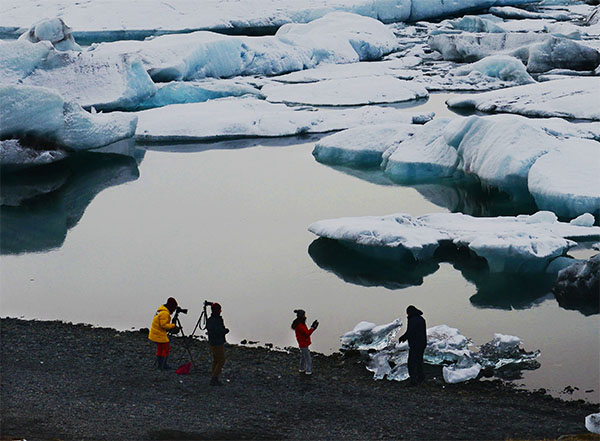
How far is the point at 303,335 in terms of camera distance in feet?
28.3

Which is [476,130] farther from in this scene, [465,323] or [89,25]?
[89,25]

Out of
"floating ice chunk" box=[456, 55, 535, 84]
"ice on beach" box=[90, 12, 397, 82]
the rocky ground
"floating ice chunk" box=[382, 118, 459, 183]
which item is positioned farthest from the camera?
"ice on beach" box=[90, 12, 397, 82]

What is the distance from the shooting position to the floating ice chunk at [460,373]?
8936mm

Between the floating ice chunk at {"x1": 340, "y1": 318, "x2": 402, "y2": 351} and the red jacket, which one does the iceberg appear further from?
the red jacket

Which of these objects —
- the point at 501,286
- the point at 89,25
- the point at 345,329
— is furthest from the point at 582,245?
the point at 89,25

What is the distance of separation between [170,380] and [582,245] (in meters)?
7.46

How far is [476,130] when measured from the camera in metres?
17.1

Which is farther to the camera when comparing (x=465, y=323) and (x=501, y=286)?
(x=501, y=286)

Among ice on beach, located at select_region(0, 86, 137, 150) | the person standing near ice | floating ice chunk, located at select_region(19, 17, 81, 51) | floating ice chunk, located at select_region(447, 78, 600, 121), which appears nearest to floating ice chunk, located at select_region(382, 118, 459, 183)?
floating ice chunk, located at select_region(447, 78, 600, 121)

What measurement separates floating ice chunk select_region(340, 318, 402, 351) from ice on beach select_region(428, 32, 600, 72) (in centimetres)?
2232

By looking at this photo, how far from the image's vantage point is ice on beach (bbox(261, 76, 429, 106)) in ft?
86.7

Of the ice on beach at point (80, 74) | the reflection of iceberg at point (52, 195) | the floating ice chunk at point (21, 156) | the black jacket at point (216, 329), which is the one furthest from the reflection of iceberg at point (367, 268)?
the ice on beach at point (80, 74)

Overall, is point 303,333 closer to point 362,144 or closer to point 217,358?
point 217,358

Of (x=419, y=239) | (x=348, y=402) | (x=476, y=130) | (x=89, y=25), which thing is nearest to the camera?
(x=348, y=402)
